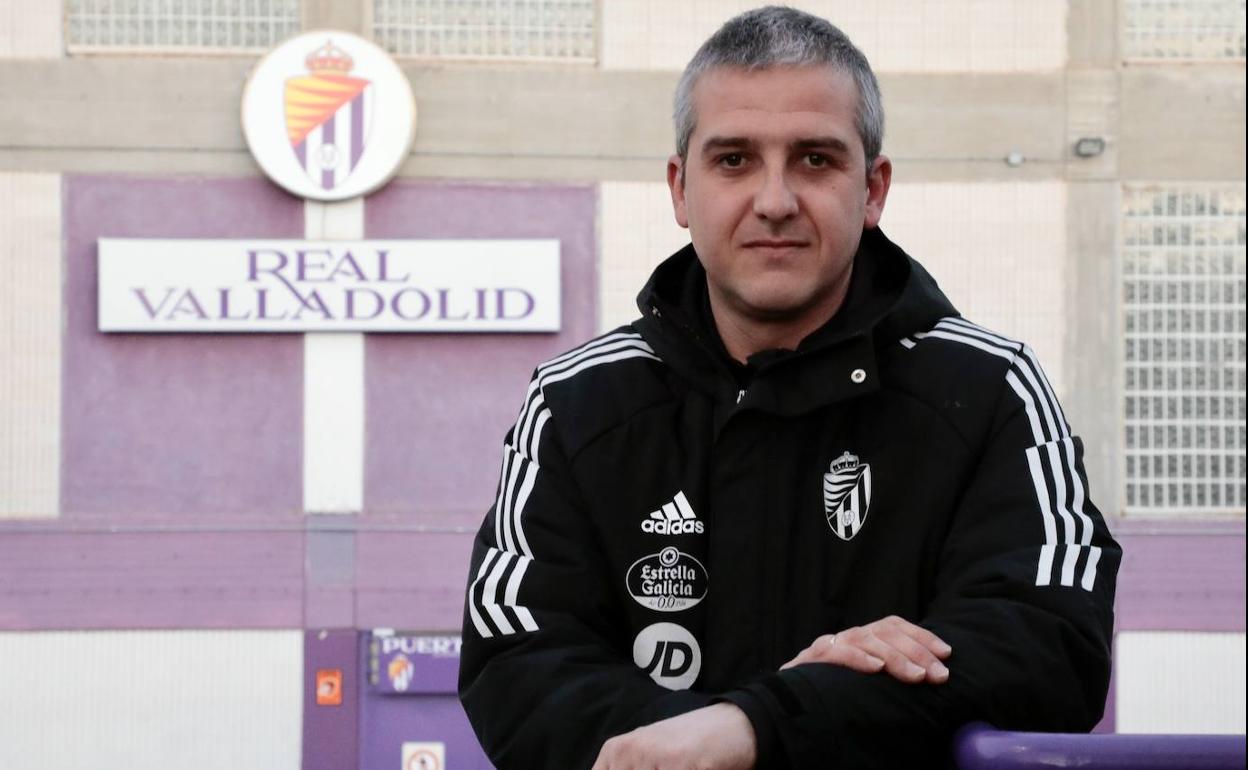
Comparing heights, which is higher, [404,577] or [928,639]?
[928,639]

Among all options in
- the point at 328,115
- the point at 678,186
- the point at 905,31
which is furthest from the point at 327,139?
the point at 678,186

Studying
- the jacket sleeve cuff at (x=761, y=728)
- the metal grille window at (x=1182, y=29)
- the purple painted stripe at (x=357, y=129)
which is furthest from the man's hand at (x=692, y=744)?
the metal grille window at (x=1182, y=29)

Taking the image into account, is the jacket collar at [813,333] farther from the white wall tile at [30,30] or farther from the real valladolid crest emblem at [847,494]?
the white wall tile at [30,30]

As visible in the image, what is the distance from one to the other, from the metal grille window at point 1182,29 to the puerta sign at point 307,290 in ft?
18.9

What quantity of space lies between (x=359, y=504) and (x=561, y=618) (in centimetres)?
1386

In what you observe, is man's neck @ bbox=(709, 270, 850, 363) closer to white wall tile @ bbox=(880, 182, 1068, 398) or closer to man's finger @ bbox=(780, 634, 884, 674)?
man's finger @ bbox=(780, 634, 884, 674)

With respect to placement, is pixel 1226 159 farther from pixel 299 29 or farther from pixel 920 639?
pixel 920 639

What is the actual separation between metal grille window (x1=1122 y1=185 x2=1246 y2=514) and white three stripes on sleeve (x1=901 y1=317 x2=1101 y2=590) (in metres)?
14.3

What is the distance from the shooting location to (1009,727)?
7.59 ft

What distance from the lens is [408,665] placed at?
16.0 m

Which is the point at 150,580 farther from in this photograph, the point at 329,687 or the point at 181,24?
the point at 181,24

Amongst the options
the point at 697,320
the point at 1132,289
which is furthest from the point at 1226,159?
the point at 697,320

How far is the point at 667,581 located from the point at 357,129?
45.8 feet

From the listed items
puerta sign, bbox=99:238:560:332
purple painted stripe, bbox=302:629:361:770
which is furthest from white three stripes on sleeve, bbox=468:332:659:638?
purple painted stripe, bbox=302:629:361:770
